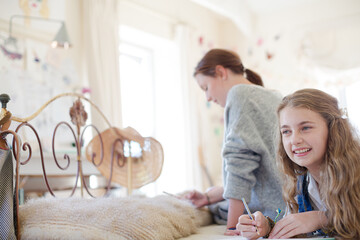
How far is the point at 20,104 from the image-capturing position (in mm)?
2795

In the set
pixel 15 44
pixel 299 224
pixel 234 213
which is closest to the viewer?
pixel 299 224

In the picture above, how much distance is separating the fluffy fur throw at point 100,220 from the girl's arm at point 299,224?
34 centimetres

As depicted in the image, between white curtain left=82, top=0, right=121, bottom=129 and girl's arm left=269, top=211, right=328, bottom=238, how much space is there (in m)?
2.22

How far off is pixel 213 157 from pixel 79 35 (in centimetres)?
237

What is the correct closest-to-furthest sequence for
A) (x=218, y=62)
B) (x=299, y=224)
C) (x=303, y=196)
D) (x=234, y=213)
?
1. (x=299, y=224)
2. (x=303, y=196)
3. (x=234, y=213)
4. (x=218, y=62)

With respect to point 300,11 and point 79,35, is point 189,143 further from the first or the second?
point 300,11

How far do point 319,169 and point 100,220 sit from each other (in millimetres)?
635

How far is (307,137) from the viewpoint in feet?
3.82

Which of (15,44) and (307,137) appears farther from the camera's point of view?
(15,44)

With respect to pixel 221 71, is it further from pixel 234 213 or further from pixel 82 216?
pixel 82 216

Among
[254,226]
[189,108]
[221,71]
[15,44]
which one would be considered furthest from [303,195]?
[189,108]

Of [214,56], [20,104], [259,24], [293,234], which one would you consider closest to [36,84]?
[20,104]

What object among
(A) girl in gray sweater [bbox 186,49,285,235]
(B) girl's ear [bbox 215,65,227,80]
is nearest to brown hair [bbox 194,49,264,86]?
(B) girl's ear [bbox 215,65,227,80]

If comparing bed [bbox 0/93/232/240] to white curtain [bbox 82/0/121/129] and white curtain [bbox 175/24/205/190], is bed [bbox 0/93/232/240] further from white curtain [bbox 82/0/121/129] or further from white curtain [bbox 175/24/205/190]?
white curtain [bbox 175/24/205/190]
